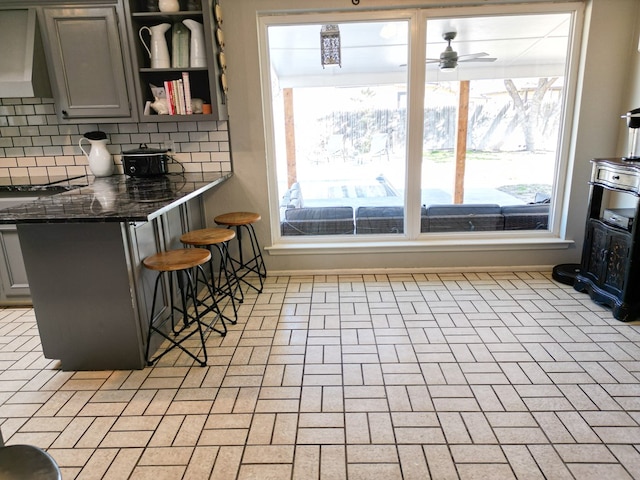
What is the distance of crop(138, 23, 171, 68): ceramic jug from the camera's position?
10.5ft

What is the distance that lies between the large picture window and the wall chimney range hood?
1.73m

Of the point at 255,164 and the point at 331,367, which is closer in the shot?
Answer: the point at 331,367

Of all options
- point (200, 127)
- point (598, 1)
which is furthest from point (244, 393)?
point (598, 1)

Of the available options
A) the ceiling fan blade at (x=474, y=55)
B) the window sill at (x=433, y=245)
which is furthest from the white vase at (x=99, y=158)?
the ceiling fan blade at (x=474, y=55)

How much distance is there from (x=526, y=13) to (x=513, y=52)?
29 centimetres

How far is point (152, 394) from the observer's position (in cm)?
224

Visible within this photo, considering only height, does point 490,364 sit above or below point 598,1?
below

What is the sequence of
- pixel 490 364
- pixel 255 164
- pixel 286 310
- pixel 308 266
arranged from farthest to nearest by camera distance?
1. pixel 308 266
2. pixel 255 164
3. pixel 286 310
4. pixel 490 364

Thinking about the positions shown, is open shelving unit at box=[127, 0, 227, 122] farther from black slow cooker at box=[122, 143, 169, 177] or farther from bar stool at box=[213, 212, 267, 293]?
bar stool at box=[213, 212, 267, 293]

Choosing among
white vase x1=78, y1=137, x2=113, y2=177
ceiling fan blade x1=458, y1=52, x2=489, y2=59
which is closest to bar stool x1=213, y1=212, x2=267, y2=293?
white vase x1=78, y1=137, x2=113, y2=177

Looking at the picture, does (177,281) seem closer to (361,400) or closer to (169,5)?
(361,400)

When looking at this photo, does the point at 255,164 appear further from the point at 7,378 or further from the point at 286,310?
the point at 7,378

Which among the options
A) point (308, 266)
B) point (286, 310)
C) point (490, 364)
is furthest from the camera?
point (308, 266)

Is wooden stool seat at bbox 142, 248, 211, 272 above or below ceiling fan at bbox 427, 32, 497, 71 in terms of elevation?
below
